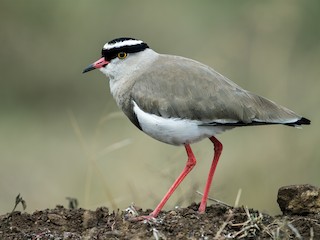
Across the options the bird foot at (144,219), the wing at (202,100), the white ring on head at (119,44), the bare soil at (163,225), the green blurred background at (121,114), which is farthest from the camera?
the green blurred background at (121,114)

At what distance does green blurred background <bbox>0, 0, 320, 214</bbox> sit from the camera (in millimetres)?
10234

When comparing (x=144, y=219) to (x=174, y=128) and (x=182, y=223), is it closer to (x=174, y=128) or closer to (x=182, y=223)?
(x=182, y=223)

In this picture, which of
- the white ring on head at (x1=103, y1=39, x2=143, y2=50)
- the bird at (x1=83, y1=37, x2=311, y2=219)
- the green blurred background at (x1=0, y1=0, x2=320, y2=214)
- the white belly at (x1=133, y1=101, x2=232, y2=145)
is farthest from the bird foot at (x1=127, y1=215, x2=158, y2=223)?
the white ring on head at (x1=103, y1=39, x2=143, y2=50)

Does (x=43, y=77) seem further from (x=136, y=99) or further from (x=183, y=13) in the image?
(x=136, y=99)

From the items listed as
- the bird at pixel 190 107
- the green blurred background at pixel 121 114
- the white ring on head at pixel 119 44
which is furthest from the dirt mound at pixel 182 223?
the white ring on head at pixel 119 44

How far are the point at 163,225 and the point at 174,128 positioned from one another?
98cm

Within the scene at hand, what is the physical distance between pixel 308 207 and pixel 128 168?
174 inches

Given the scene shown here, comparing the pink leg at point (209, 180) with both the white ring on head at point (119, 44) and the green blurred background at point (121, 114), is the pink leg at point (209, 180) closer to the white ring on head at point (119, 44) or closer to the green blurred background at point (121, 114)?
the green blurred background at point (121, 114)

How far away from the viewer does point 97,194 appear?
11438 mm

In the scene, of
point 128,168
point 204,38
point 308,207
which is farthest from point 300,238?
point 204,38

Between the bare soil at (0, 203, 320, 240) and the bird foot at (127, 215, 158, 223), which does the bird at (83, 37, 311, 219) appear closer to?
the bird foot at (127, 215, 158, 223)

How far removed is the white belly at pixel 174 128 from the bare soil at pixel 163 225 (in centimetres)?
62

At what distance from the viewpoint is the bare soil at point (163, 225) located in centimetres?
670

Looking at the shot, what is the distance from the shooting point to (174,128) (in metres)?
7.52
